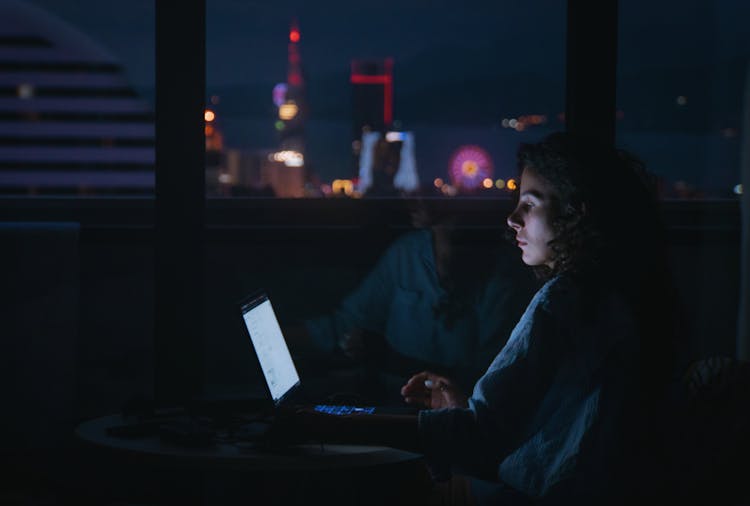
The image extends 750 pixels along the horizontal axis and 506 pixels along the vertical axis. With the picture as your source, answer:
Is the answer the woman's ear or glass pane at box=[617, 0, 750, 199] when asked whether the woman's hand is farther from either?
glass pane at box=[617, 0, 750, 199]

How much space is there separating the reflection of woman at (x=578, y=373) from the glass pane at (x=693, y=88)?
6.45 ft

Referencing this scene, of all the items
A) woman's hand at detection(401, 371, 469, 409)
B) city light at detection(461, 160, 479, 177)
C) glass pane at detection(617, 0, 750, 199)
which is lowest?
woman's hand at detection(401, 371, 469, 409)

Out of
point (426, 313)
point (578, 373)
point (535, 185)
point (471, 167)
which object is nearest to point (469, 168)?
point (471, 167)

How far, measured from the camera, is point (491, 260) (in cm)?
416

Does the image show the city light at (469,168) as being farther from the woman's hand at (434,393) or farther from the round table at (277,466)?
the woman's hand at (434,393)

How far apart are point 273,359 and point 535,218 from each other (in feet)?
2.69

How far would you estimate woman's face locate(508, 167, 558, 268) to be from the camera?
5.56 feet

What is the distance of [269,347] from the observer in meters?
2.15

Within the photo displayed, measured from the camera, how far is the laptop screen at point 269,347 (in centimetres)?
202

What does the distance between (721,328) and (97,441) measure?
3331 millimetres

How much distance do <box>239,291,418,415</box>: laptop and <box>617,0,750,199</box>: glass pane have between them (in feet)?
6.37

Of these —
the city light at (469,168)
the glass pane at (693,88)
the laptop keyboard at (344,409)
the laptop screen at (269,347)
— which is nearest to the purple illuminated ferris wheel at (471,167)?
the city light at (469,168)

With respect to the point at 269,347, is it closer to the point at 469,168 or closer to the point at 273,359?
the point at 273,359

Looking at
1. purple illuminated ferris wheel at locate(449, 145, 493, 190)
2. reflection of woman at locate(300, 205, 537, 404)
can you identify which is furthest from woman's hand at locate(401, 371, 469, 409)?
purple illuminated ferris wheel at locate(449, 145, 493, 190)
